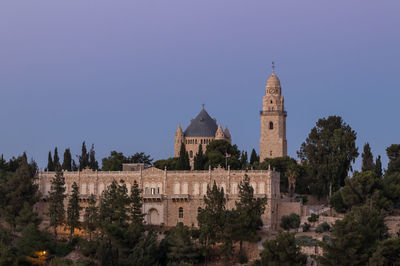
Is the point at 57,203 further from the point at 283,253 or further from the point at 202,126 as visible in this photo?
the point at 202,126

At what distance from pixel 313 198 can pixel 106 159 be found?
30262mm

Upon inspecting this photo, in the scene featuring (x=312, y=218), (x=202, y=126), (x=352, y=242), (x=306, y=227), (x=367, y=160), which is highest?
(x=202, y=126)

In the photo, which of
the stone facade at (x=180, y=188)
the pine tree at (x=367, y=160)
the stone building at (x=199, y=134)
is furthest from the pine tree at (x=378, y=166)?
the stone building at (x=199, y=134)

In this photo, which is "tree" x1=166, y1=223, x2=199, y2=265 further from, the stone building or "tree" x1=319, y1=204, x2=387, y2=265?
the stone building

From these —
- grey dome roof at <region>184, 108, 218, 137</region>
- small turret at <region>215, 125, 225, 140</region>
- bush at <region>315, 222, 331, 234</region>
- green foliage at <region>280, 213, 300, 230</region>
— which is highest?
grey dome roof at <region>184, 108, 218, 137</region>

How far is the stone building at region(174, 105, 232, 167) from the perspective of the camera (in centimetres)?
13525

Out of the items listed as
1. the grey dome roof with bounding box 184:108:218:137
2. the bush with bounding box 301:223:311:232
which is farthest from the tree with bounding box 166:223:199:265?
the grey dome roof with bounding box 184:108:218:137

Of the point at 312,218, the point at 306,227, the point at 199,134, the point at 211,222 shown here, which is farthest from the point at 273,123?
the point at 211,222

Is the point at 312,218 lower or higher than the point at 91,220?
higher

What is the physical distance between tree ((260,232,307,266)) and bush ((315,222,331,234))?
9944mm

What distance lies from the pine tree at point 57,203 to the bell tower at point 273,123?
34.3 m

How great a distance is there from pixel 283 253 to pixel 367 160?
32352 millimetres

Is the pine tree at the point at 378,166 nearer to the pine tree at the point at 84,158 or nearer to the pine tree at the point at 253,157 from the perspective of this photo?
the pine tree at the point at 253,157

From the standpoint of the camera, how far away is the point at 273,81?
416 ft
